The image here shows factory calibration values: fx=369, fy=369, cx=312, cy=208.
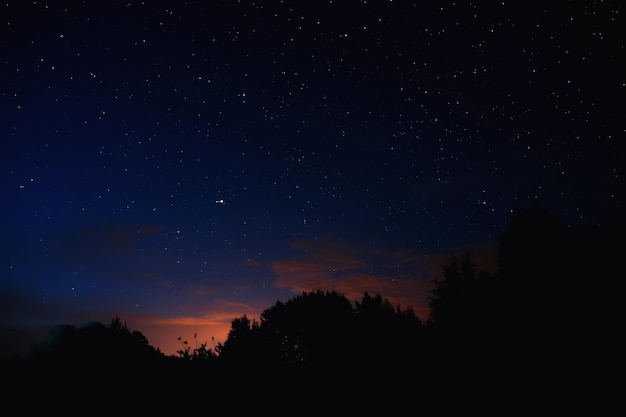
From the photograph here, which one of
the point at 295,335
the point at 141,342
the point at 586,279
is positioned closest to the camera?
the point at 586,279

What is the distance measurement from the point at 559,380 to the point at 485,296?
10.3 ft

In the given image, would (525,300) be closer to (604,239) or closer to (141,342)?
(604,239)

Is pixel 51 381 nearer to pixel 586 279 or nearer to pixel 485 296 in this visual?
pixel 485 296

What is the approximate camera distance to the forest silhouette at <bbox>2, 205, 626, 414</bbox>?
8.79 metres

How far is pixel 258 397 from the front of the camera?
433 inches

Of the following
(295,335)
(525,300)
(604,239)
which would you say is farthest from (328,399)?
(295,335)

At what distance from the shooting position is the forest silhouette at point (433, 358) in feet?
28.8

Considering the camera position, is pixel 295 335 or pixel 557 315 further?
pixel 295 335

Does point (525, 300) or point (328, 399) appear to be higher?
point (525, 300)

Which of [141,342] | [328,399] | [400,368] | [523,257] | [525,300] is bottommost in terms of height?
[328,399]

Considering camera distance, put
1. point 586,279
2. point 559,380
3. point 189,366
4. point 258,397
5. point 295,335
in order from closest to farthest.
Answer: point 559,380 → point 586,279 → point 258,397 → point 189,366 → point 295,335

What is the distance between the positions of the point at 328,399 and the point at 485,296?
5.62 m

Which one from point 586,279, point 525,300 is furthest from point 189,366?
point 586,279

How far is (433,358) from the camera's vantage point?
413 inches
